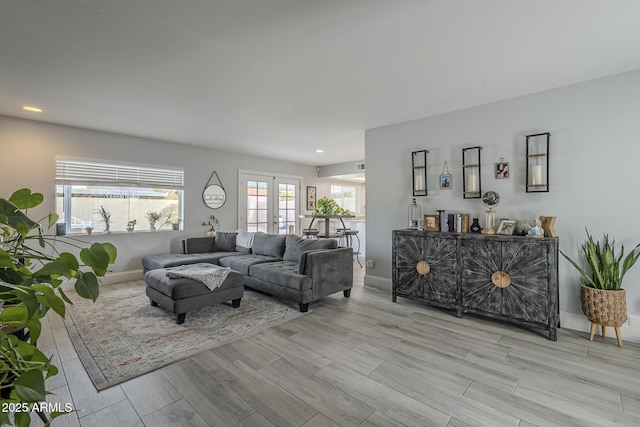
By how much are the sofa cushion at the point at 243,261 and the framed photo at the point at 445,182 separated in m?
2.63

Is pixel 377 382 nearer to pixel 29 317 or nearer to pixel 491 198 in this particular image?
pixel 29 317

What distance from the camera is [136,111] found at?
3707 mm

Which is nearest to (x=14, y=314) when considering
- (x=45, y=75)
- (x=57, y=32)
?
(x=57, y=32)

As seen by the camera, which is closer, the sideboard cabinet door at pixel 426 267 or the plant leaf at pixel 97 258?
the plant leaf at pixel 97 258

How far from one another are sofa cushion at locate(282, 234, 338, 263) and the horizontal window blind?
8.18 ft

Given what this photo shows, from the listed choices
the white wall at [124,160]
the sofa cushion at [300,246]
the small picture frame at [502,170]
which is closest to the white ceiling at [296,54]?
the white wall at [124,160]

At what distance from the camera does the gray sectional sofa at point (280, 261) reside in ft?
11.7

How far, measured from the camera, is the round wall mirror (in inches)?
229

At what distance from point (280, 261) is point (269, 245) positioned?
A: 459mm

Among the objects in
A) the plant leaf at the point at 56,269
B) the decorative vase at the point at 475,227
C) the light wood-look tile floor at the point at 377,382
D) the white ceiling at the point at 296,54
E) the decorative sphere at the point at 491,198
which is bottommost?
the light wood-look tile floor at the point at 377,382

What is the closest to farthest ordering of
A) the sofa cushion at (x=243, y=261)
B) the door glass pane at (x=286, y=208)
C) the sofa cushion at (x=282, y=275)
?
the sofa cushion at (x=282, y=275)
the sofa cushion at (x=243, y=261)
the door glass pane at (x=286, y=208)

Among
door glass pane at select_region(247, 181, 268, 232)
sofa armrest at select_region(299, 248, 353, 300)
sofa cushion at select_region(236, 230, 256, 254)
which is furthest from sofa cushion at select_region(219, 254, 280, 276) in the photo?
door glass pane at select_region(247, 181, 268, 232)

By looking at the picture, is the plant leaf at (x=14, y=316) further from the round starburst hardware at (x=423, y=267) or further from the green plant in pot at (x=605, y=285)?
the green plant in pot at (x=605, y=285)

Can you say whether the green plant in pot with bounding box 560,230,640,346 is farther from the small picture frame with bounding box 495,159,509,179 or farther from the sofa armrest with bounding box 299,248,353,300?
the sofa armrest with bounding box 299,248,353,300
